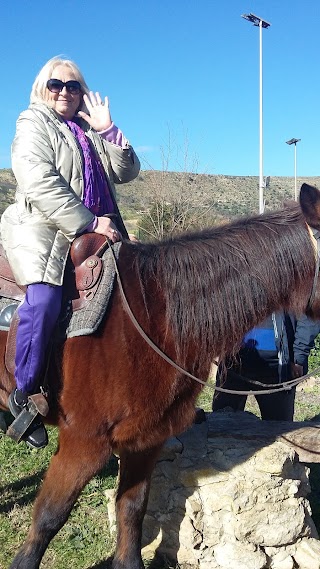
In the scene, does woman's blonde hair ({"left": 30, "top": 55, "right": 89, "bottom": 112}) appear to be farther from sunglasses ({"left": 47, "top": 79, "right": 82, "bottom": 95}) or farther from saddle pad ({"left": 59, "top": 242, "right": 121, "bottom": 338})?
saddle pad ({"left": 59, "top": 242, "right": 121, "bottom": 338})

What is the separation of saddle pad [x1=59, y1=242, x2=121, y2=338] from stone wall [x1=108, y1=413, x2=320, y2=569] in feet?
4.40

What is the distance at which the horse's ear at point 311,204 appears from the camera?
9.02 feet

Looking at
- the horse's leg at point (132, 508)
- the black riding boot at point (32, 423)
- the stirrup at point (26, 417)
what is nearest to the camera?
the stirrup at point (26, 417)

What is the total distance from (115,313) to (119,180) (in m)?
1.01

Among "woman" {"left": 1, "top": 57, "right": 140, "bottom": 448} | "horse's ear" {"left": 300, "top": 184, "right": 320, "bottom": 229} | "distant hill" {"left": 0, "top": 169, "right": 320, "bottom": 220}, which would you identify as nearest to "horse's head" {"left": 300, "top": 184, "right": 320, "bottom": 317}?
"horse's ear" {"left": 300, "top": 184, "right": 320, "bottom": 229}

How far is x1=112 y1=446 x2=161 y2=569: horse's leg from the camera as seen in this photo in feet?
10.6

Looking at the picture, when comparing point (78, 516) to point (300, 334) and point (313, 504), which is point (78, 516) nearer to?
point (313, 504)

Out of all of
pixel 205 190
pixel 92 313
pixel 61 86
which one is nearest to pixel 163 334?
pixel 92 313

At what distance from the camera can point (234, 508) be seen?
330 cm

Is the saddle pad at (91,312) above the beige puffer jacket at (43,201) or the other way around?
the other way around

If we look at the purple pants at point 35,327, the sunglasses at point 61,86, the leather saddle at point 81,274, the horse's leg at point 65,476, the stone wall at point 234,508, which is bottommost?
the stone wall at point 234,508

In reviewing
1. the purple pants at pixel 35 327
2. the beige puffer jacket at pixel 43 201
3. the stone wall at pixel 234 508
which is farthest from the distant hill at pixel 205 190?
the stone wall at pixel 234 508

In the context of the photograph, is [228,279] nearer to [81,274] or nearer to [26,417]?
[81,274]

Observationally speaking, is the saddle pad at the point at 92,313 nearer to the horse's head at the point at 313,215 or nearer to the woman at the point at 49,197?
the woman at the point at 49,197
